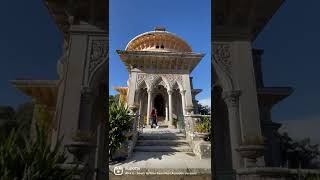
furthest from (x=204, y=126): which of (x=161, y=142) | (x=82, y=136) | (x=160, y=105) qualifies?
(x=82, y=136)

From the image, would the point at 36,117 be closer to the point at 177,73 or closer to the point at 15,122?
the point at 15,122

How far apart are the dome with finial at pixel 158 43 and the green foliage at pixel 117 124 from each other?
736 mm

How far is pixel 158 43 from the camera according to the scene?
3.78 m

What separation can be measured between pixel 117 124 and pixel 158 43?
1.21 metres

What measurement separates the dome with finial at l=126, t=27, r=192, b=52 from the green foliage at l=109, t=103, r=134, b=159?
0.74 m

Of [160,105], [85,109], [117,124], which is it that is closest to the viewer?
[85,109]

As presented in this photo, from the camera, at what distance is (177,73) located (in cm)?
385

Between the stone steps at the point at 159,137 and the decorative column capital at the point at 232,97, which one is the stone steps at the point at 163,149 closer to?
the stone steps at the point at 159,137

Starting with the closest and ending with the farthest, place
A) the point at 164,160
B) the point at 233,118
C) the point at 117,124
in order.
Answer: the point at 233,118
the point at 164,160
the point at 117,124

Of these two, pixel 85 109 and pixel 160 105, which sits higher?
pixel 160 105

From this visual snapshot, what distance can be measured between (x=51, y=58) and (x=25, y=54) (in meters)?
0.20

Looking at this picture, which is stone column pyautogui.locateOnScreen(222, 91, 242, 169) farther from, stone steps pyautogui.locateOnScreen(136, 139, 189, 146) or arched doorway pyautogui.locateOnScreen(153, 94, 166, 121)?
arched doorway pyautogui.locateOnScreen(153, 94, 166, 121)

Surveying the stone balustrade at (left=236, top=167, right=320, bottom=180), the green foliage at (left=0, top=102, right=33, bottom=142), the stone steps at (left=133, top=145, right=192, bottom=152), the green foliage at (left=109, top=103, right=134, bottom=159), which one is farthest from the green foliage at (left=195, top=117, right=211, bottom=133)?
the green foliage at (left=0, top=102, right=33, bottom=142)

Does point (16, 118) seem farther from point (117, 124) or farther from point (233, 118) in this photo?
point (233, 118)
